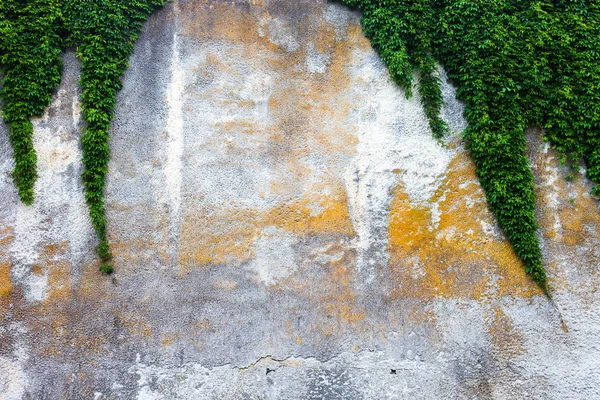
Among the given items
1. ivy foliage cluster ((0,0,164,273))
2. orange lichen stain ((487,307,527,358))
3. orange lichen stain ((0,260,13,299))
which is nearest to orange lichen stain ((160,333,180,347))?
ivy foliage cluster ((0,0,164,273))

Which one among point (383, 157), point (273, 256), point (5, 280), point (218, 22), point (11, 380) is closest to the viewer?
point (11, 380)

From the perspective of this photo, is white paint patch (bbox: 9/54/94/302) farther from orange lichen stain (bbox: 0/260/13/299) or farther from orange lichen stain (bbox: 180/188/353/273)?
orange lichen stain (bbox: 180/188/353/273)

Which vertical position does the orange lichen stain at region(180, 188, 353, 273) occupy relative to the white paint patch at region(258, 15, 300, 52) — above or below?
below

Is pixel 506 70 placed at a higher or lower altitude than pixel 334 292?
higher

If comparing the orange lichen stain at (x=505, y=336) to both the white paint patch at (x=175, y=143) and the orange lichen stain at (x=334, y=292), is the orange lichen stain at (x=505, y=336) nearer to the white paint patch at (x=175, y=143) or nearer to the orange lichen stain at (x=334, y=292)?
the orange lichen stain at (x=334, y=292)

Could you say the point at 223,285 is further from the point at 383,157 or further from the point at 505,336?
the point at 505,336

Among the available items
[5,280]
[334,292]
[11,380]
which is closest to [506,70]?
[334,292]
